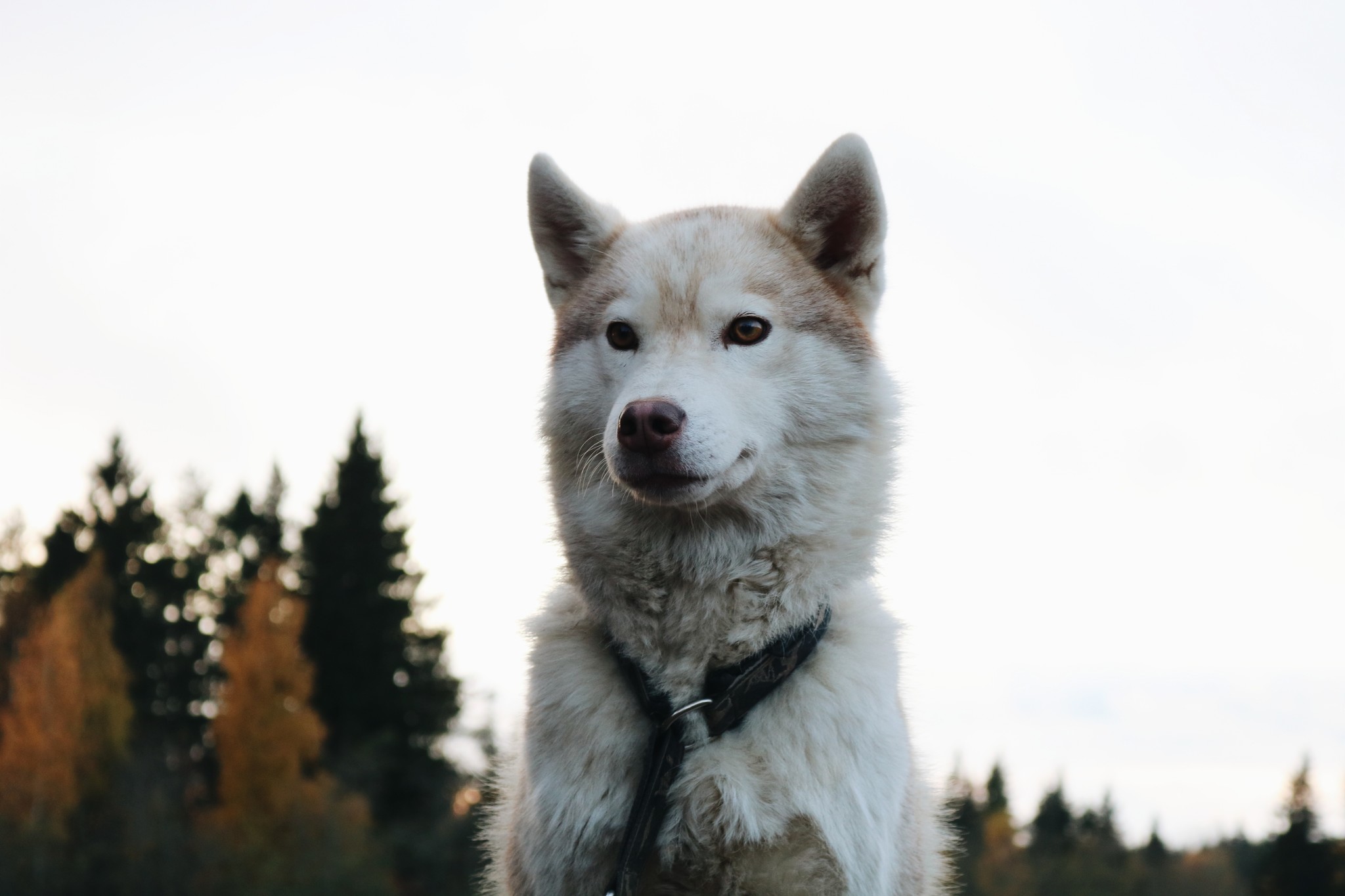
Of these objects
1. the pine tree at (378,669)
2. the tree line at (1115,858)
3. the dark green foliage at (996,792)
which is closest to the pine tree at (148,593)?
the pine tree at (378,669)

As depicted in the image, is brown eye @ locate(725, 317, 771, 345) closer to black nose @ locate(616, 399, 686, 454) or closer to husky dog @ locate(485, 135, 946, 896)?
husky dog @ locate(485, 135, 946, 896)

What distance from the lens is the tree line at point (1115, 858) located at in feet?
112

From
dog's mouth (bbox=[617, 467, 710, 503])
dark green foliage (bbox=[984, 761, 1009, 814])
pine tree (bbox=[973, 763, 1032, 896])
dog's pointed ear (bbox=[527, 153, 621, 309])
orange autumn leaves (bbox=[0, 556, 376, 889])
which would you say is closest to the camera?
dog's mouth (bbox=[617, 467, 710, 503])

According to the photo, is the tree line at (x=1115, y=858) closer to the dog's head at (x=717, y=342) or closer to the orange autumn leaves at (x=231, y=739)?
the orange autumn leaves at (x=231, y=739)

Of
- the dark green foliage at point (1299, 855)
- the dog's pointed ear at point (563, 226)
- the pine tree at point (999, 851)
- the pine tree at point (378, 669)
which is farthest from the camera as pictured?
the pine tree at point (999, 851)

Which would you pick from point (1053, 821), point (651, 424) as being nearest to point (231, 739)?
point (651, 424)

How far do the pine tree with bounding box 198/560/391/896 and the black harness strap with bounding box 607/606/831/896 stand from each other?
24.5 m

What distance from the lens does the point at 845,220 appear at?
438 cm

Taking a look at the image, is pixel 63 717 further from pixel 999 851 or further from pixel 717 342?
pixel 999 851

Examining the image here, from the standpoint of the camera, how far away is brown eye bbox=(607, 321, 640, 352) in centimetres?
409

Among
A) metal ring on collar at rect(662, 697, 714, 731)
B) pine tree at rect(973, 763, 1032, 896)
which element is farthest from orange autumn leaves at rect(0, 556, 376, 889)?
pine tree at rect(973, 763, 1032, 896)

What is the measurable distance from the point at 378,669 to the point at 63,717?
8.22 meters

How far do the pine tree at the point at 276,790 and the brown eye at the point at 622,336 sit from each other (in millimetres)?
24572

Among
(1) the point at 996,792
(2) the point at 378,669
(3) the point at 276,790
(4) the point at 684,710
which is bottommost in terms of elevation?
(4) the point at 684,710
